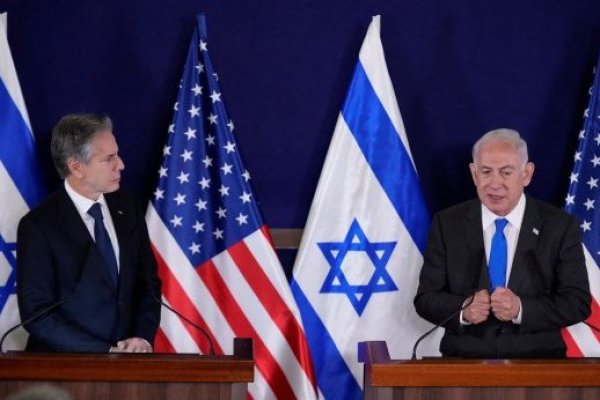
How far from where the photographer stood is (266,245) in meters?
4.39

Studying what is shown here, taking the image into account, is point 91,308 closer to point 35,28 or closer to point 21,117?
point 21,117

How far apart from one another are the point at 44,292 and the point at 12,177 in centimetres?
102

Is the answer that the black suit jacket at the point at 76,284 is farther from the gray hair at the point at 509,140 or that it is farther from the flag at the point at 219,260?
the gray hair at the point at 509,140

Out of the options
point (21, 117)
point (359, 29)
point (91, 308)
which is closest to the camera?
point (91, 308)

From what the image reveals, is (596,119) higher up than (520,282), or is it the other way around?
(596,119)

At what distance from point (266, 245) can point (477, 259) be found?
1.10m

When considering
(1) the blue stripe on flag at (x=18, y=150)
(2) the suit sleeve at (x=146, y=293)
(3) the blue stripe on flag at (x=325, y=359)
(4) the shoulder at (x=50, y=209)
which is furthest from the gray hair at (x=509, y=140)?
(1) the blue stripe on flag at (x=18, y=150)

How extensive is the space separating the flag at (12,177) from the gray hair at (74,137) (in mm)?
708

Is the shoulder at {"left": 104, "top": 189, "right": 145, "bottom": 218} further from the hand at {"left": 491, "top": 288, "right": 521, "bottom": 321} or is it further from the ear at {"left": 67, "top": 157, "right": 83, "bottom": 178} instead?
the hand at {"left": 491, "top": 288, "right": 521, "bottom": 321}

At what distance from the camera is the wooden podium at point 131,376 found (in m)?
2.92

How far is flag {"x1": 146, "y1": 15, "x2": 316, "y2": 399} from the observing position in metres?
4.36

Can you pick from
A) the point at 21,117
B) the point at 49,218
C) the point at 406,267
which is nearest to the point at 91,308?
the point at 49,218

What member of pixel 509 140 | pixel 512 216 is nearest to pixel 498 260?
pixel 512 216

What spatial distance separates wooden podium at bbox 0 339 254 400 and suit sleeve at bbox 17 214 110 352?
17.4 inches
